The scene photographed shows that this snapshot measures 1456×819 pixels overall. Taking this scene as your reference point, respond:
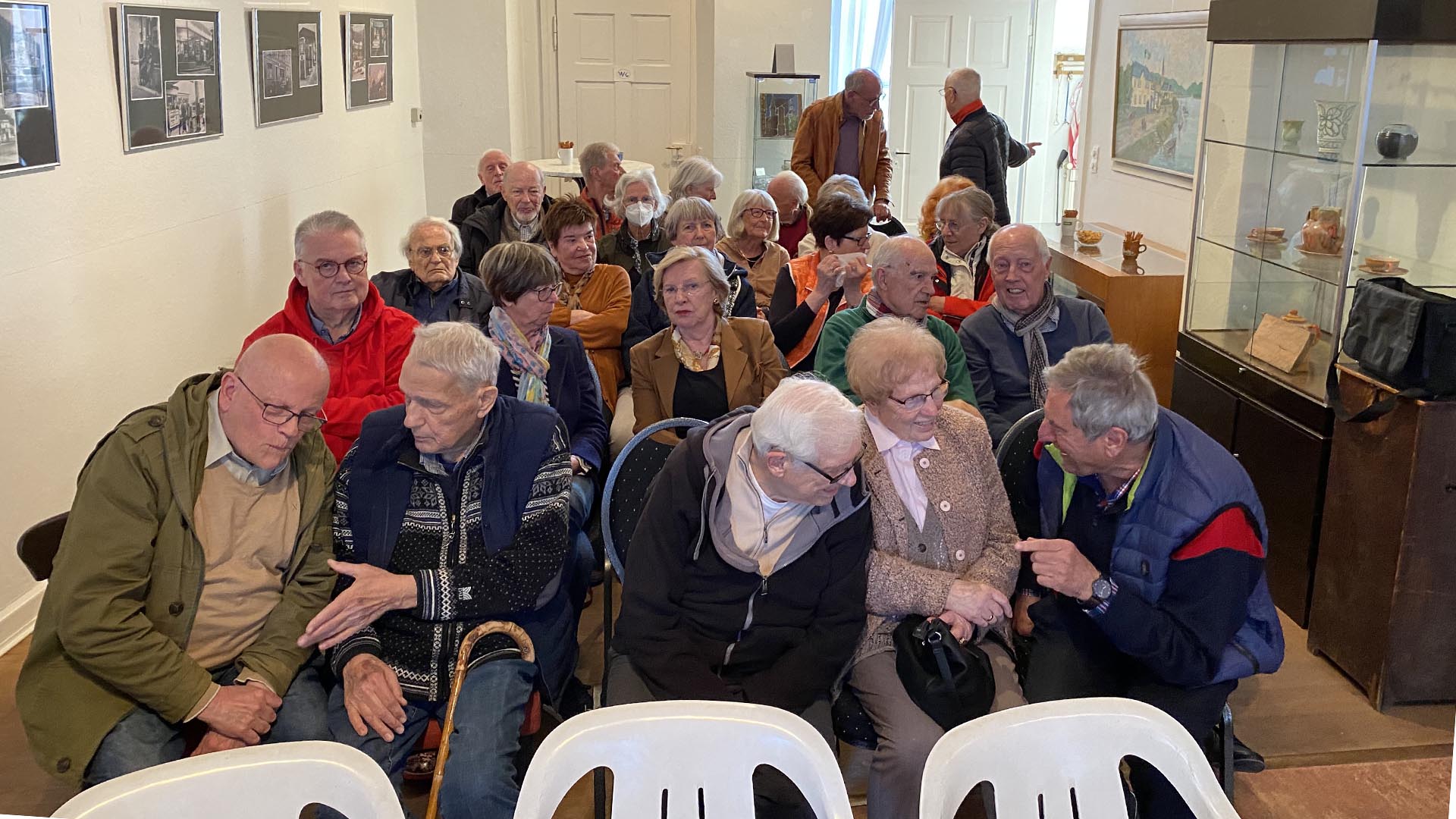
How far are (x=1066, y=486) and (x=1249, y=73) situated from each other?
8.36 feet

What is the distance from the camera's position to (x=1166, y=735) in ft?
5.74

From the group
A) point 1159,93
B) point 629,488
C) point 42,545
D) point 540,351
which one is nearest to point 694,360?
point 540,351

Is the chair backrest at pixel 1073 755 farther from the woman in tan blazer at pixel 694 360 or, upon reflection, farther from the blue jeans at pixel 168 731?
the woman in tan blazer at pixel 694 360

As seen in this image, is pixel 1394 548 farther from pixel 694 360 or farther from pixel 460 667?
pixel 460 667

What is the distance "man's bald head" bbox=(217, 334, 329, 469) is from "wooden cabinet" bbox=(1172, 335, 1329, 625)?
8.38ft

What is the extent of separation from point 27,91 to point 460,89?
545 centimetres

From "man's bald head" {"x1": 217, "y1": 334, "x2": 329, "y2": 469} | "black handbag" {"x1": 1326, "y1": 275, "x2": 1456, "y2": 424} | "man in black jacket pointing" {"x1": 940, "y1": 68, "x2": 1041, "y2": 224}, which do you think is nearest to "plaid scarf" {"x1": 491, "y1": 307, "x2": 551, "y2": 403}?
"man's bald head" {"x1": 217, "y1": 334, "x2": 329, "y2": 469}

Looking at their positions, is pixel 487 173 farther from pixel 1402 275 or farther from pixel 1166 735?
pixel 1166 735

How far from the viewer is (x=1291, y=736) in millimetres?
3111

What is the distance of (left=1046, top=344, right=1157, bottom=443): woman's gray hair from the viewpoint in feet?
7.59

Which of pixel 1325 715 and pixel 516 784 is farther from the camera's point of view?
pixel 1325 715

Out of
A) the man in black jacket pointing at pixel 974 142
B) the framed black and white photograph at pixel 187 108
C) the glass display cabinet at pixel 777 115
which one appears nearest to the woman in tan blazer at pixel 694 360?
the framed black and white photograph at pixel 187 108

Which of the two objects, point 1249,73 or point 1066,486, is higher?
point 1249,73

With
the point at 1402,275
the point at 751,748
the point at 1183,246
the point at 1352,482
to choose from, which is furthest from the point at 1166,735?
the point at 1183,246
